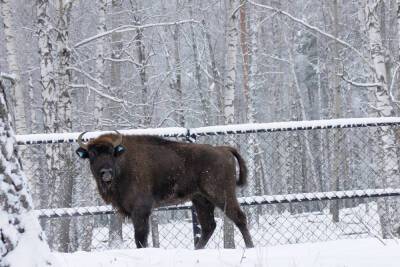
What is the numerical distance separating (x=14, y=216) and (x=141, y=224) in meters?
4.03

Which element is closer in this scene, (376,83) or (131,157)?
(131,157)

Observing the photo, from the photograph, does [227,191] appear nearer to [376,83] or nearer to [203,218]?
[203,218]

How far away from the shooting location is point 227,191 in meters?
6.95

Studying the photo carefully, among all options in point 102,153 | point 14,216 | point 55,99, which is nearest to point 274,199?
point 102,153

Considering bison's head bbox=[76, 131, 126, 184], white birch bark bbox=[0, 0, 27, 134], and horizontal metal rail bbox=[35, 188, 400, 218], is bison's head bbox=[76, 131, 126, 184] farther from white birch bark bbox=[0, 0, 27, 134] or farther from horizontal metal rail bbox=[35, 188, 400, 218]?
white birch bark bbox=[0, 0, 27, 134]

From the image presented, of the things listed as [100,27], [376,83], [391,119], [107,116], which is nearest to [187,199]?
[391,119]

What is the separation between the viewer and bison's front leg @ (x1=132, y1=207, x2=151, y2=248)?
6.64 meters

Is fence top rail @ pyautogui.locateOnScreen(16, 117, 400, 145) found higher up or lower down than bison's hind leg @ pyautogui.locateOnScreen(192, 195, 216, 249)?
higher up

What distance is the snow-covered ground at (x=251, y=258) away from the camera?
3621 mm

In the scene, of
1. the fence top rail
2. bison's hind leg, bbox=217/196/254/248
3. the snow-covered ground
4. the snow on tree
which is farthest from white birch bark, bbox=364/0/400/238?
the snow on tree

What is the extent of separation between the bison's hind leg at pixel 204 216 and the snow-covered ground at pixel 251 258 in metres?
2.70

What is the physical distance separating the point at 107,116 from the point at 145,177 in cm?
1107

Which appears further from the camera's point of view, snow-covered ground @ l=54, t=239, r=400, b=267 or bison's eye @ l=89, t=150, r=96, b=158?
bison's eye @ l=89, t=150, r=96, b=158

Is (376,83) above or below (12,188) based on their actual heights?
above
